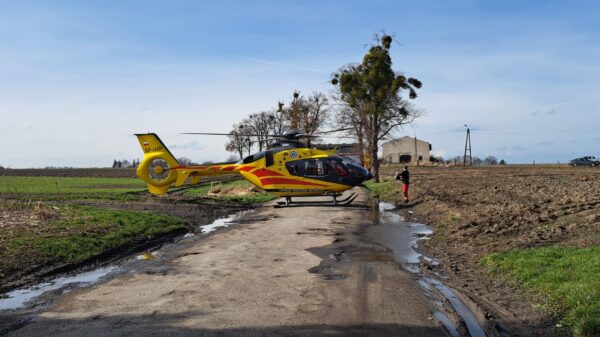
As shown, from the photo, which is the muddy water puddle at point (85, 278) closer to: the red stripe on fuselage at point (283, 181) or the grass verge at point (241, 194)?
the red stripe on fuselage at point (283, 181)

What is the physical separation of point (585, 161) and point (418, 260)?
66.6m

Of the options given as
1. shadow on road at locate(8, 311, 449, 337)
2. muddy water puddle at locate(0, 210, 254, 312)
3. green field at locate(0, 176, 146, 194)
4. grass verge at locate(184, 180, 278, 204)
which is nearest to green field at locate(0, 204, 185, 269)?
muddy water puddle at locate(0, 210, 254, 312)

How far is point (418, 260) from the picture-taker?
11.7 m

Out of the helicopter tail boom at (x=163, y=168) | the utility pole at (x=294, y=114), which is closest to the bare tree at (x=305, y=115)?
the utility pole at (x=294, y=114)

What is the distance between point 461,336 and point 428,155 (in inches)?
3798

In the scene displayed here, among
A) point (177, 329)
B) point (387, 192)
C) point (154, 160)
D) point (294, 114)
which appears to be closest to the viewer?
point (177, 329)

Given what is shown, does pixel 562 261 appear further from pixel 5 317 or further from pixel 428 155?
pixel 428 155

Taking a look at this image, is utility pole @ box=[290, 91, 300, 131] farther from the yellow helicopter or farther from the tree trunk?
the yellow helicopter

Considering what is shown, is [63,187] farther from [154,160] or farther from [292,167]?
[292,167]

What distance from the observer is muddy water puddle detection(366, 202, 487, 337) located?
709 centimetres

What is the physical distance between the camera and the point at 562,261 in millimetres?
9016

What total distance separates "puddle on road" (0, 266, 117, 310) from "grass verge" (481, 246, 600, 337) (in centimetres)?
790

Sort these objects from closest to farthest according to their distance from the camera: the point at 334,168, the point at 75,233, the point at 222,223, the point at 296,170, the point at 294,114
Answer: the point at 75,233 < the point at 222,223 < the point at 334,168 < the point at 296,170 < the point at 294,114

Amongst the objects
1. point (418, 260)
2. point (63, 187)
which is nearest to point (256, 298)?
point (418, 260)
